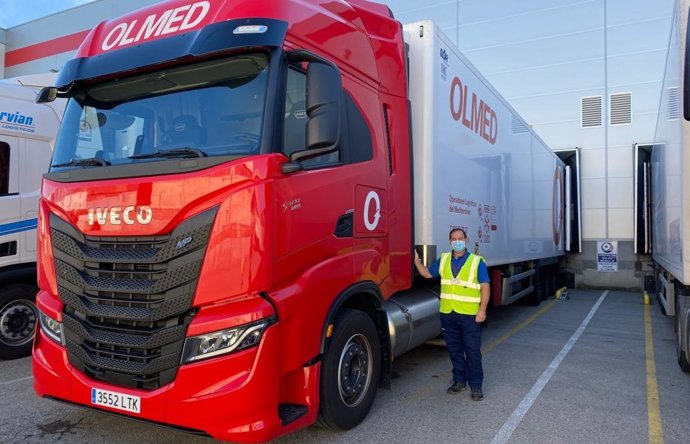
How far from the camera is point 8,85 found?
633 centimetres

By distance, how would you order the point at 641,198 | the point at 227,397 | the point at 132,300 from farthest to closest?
the point at 641,198 → the point at 132,300 → the point at 227,397

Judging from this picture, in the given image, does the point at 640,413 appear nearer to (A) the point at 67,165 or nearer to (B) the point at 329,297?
(B) the point at 329,297

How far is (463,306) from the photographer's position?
4.62 metres

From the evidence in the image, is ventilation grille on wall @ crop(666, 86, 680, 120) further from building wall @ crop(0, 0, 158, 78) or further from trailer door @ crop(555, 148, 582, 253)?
building wall @ crop(0, 0, 158, 78)

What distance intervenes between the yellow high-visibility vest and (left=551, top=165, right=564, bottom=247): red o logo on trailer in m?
8.68

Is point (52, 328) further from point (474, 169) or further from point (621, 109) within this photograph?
point (621, 109)

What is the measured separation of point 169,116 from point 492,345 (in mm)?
5424

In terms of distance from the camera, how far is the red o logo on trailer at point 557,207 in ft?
41.4

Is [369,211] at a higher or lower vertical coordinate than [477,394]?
higher

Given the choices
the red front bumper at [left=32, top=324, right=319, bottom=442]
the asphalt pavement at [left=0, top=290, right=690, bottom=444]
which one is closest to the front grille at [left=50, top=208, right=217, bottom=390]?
Result: the red front bumper at [left=32, top=324, right=319, bottom=442]

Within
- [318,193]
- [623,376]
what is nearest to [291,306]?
[318,193]

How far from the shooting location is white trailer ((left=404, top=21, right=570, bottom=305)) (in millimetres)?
5000

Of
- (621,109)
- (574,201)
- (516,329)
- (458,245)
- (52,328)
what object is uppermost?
(621,109)

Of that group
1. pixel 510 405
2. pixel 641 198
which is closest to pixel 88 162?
pixel 510 405
